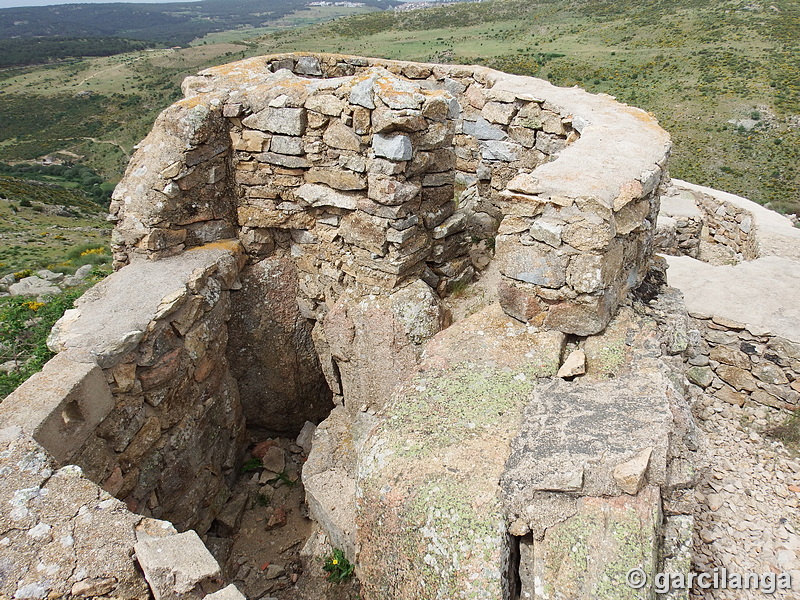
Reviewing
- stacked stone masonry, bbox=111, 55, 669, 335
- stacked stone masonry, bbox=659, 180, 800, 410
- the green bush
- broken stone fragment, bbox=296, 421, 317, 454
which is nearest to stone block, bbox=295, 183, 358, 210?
stacked stone masonry, bbox=111, 55, 669, 335

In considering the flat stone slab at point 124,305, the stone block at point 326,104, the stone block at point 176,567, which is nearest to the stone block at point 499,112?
the stone block at point 326,104

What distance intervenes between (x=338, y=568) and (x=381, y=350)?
1.70 metres

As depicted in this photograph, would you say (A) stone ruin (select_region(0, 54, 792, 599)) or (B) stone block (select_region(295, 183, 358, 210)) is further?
(B) stone block (select_region(295, 183, 358, 210))

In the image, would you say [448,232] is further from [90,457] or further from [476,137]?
[90,457]

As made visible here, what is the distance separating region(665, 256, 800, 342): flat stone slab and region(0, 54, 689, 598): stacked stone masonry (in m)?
2.31

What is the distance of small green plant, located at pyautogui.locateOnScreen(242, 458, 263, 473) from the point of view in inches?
217

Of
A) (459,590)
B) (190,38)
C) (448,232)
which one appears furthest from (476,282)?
(190,38)

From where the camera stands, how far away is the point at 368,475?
289 cm

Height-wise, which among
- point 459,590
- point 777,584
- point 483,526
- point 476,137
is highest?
point 476,137

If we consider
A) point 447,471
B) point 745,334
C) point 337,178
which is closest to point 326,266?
point 337,178

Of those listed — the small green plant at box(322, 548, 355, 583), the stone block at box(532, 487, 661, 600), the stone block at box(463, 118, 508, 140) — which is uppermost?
the stone block at box(463, 118, 508, 140)

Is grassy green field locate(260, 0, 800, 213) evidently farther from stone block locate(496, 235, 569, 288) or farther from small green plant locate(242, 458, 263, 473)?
small green plant locate(242, 458, 263, 473)

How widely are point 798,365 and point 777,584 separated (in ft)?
8.75

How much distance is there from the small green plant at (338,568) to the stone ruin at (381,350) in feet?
0.45
